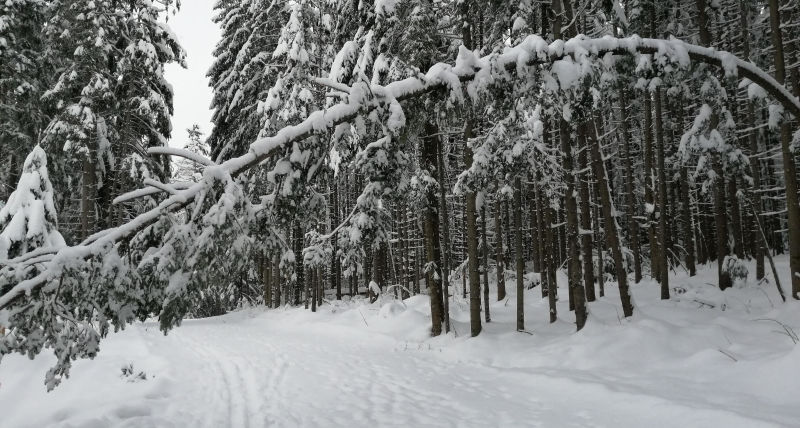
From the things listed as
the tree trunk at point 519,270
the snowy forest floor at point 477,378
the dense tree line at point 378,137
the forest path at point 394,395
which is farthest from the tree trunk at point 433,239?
the tree trunk at point 519,270

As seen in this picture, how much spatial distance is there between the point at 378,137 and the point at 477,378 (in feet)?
15.6

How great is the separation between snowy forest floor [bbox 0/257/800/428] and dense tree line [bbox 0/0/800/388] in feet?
4.17

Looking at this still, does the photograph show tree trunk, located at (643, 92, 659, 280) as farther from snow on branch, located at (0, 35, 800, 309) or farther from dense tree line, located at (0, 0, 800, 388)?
snow on branch, located at (0, 35, 800, 309)

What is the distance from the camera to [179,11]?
16.9 meters

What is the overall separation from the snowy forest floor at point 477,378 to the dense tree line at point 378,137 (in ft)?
4.17

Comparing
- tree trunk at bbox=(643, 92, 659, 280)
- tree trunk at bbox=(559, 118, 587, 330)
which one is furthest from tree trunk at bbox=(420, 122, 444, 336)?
tree trunk at bbox=(643, 92, 659, 280)

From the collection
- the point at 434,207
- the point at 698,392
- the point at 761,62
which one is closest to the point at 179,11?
the point at 434,207

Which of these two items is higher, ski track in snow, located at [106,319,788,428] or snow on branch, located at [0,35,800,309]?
snow on branch, located at [0,35,800,309]

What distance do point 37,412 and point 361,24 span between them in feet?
36.6

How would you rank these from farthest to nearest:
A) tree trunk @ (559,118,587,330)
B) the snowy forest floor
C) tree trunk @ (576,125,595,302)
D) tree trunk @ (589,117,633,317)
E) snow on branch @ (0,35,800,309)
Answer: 1. tree trunk @ (576,125,595,302)
2. tree trunk @ (589,117,633,317)
3. tree trunk @ (559,118,587,330)
4. the snowy forest floor
5. snow on branch @ (0,35,800,309)

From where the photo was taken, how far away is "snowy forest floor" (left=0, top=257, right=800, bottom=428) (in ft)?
18.2

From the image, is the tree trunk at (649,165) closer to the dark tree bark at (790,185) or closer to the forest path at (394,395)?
the dark tree bark at (790,185)

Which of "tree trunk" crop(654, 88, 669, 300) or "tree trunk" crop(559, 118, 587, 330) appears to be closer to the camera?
"tree trunk" crop(559, 118, 587, 330)

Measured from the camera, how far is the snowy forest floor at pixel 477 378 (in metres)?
5.55
